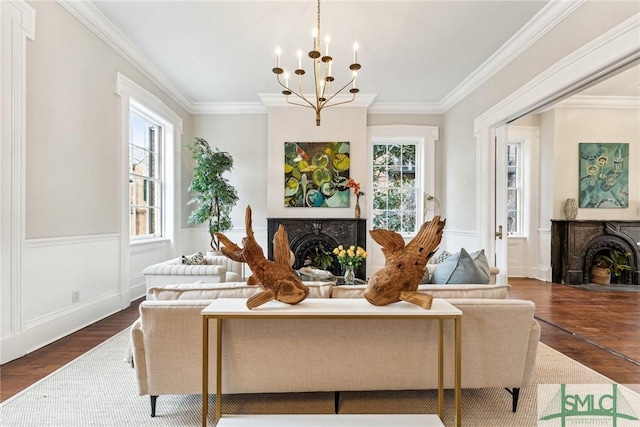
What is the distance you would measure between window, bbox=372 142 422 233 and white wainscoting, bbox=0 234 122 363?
158 inches

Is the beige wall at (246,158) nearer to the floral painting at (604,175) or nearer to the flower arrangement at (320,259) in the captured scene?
the flower arrangement at (320,259)

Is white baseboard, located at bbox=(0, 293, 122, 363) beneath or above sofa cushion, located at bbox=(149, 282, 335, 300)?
beneath

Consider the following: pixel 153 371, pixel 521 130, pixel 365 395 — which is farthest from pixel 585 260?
pixel 153 371

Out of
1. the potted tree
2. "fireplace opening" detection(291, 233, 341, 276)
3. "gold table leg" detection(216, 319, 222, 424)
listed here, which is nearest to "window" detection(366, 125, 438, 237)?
"fireplace opening" detection(291, 233, 341, 276)

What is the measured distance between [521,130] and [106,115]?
6254mm

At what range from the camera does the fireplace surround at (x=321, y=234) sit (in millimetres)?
5113

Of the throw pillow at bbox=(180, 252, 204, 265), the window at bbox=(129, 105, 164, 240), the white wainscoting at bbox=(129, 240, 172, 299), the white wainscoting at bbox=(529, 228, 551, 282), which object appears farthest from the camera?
the white wainscoting at bbox=(529, 228, 551, 282)

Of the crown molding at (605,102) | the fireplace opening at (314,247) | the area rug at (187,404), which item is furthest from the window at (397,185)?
the area rug at (187,404)

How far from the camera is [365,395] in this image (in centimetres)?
192

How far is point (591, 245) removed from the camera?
5215mm

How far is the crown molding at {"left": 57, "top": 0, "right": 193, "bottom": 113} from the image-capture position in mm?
2932

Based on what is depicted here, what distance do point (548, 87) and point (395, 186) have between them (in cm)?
295

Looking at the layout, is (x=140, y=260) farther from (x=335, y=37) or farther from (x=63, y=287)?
(x=335, y=37)

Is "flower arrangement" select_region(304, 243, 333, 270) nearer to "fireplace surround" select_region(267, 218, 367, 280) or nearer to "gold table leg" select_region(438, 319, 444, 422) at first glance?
"fireplace surround" select_region(267, 218, 367, 280)
